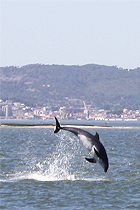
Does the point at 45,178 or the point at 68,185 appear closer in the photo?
the point at 68,185

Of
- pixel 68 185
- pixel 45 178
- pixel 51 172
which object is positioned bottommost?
pixel 68 185

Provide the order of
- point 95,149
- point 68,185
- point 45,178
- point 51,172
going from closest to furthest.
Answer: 1. point 95,149
2. point 68,185
3. point 45,178
4. point 51,172

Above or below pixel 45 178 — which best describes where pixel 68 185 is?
below

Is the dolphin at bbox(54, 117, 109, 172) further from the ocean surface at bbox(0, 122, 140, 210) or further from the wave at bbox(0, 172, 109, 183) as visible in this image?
the wave at bbox(0, 172, 109, 183)

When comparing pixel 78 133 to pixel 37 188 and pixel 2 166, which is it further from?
pixel 2 166

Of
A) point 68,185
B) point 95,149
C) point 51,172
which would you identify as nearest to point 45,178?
point 51,172

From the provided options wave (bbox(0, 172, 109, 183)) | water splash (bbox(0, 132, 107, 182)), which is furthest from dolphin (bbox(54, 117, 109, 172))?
water splash (bbox(0, 132, 107, 182))

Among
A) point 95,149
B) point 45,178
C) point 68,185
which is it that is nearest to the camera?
point 95,149

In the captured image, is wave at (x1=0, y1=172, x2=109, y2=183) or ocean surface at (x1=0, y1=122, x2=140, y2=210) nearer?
ocean surface at (x1=0, y1=122, x2=140, y2=210)

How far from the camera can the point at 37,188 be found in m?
36.2

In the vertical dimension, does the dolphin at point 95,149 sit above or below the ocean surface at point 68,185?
above

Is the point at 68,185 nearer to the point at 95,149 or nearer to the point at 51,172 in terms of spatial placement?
the point at 51,172

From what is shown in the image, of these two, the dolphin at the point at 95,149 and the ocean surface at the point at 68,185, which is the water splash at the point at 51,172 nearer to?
the ocean surface at the point at 68,185

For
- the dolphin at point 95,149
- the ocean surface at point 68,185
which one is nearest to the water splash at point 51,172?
the ocean surface at point 68,185
